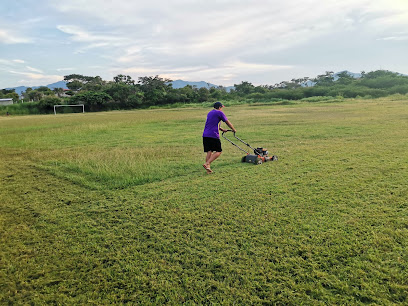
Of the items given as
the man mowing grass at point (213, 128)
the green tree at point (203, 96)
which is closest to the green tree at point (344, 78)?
the green tree at point (203, 96)

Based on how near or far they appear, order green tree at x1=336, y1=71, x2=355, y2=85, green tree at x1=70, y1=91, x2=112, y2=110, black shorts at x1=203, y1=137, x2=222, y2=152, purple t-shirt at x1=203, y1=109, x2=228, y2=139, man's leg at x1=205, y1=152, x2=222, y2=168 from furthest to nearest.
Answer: green tree at x1=336, y1=71, x2=355, y2=85 → green tree at x1=70, y1=91, x2=112, y2=110 → man's leg at x1=205, y1=152, x2=222, y2=168 → black shorts at x1=203, y1=137, x2=222, y2=152 → purple t-shirt at x1=203, y1=109, x2=228, y2=139

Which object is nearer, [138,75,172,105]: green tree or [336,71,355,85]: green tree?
[138,75,172,105]: green tree

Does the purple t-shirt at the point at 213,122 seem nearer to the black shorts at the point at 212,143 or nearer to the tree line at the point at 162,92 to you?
the black shorts at the point at 212,143

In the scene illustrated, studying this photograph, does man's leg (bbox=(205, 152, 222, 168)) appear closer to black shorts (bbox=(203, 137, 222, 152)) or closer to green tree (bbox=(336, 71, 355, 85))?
black shorts (bbox=(203, 137, 222, 152))

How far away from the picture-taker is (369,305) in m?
2.37

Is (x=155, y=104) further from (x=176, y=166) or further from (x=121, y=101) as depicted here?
(x=176, y=166)

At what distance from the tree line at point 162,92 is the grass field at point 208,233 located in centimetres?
4715

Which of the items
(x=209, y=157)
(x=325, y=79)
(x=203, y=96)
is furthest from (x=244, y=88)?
(x=209, y=157)

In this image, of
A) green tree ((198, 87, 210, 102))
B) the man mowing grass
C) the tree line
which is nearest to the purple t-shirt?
the man mowing grass

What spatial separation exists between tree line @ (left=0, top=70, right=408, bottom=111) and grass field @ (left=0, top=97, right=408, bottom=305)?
47.2m

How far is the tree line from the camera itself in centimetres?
5053

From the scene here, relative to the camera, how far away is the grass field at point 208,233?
2.63 m

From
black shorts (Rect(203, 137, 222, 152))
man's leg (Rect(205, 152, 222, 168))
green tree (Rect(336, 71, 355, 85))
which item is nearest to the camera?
black shorts (Rect(203, 137, 222, 152))

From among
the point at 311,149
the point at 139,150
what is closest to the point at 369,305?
the point at 311,149
